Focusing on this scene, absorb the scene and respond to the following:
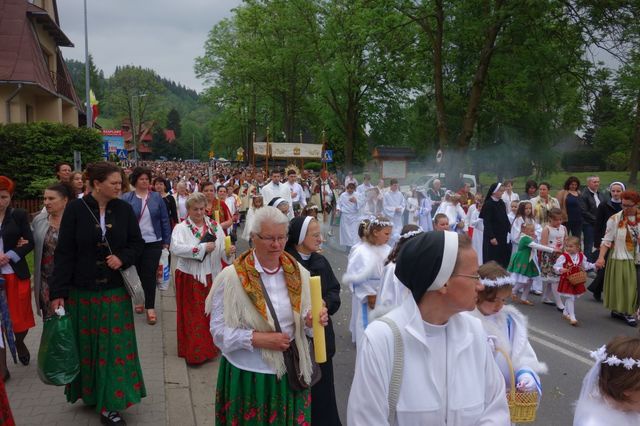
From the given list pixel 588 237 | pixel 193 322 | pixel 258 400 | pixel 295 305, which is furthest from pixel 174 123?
pixel 258 400

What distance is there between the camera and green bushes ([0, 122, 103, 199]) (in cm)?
1800

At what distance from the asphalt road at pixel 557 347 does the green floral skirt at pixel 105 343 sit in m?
1.95

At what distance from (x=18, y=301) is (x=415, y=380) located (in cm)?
485

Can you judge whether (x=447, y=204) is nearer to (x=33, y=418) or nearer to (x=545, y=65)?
(x=33, y=418)

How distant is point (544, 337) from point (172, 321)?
198 inches

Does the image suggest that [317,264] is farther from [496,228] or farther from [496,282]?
[496,228]

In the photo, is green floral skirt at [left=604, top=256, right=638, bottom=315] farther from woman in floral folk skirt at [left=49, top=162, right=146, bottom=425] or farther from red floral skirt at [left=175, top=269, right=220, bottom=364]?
woman in floral folk skirt at [left=49, top=162, right=146, bottom=425]

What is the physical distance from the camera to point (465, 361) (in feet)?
7.38

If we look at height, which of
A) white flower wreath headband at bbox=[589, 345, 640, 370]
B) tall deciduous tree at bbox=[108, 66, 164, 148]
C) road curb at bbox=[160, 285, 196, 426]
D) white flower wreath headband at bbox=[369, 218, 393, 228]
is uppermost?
tall deciduous tree at bbox=[108, 66, 164, 148]

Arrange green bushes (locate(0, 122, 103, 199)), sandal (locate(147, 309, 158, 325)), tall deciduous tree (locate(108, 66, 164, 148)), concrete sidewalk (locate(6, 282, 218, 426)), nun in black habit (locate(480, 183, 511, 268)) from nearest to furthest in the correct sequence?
concrete sidewalk (locate(6, 282, 218, 426))
sandal (locate(147, 309, 158, 325))
nun in black habit (locate(480, 183, 511, 268))
green bushes (locate(0, 122, 103, 199))
tall deciduous tree (locate(108, 66, 164, 148))

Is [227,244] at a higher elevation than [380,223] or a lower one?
lower

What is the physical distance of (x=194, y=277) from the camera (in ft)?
20.5

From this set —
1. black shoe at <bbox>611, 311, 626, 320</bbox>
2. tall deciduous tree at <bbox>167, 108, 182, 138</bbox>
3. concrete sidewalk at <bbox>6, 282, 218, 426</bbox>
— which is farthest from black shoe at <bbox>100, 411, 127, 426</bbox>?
tall deciduous tree at <bbox>167, 108, 182, 138</bbox>

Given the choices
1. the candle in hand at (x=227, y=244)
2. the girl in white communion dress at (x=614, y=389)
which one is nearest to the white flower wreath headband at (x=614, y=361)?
the girl in white communion dress at (x=614, y=389)
